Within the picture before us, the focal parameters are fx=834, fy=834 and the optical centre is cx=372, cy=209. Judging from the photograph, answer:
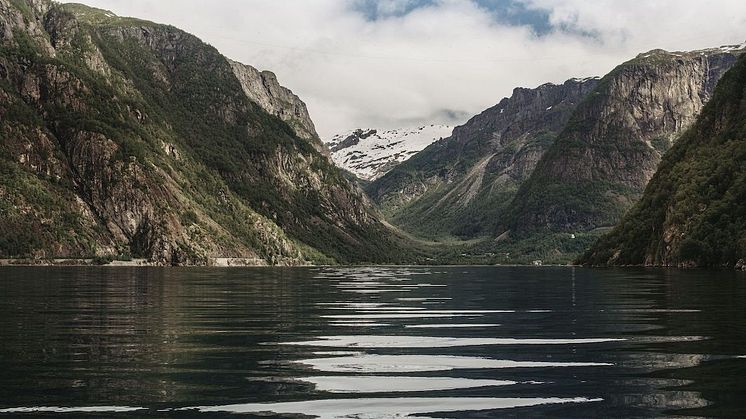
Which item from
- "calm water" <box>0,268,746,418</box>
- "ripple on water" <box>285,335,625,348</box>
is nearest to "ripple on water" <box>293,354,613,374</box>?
"calm water" <box>0,268,746,418</box>

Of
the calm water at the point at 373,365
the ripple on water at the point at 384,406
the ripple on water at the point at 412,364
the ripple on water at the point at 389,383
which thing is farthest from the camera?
the ripple on water at the point at 412,364

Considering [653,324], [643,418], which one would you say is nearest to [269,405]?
[643,418]

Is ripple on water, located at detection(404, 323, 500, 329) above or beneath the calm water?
beneath

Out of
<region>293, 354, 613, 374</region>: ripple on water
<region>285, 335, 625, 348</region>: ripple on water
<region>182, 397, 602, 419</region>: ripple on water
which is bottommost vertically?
<region>285, 335, 625, 348</region>: ripple on water

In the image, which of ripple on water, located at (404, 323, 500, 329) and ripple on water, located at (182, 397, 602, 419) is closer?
ripple on water, located at (182, 397, 602, 419)

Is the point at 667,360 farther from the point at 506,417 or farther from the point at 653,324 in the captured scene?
the point at 653,324

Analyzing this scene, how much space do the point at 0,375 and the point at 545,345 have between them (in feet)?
53.3

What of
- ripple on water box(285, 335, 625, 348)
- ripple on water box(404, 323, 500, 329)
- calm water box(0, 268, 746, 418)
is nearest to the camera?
calm water box(0, 268, 746, 418)

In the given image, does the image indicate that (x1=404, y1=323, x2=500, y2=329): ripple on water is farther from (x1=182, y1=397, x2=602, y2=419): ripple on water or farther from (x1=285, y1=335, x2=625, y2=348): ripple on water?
(x1=182, y1=397, x2=602, y2=419): ripple on water

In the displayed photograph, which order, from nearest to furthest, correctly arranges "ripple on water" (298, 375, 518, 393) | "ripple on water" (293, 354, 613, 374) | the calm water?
the calm water → "ripple on water" (298, 375, 518, 393) → "ripple on water" (293, 354, 613, 374)

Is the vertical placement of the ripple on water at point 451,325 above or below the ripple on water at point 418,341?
below

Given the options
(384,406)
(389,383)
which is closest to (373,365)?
(389,383)

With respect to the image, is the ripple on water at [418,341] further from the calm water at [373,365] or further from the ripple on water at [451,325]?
the ripple on water at [451,325]

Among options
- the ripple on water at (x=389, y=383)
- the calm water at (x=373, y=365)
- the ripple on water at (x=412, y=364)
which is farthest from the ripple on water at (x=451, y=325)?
the ripple on water at (x=389, y=383)
